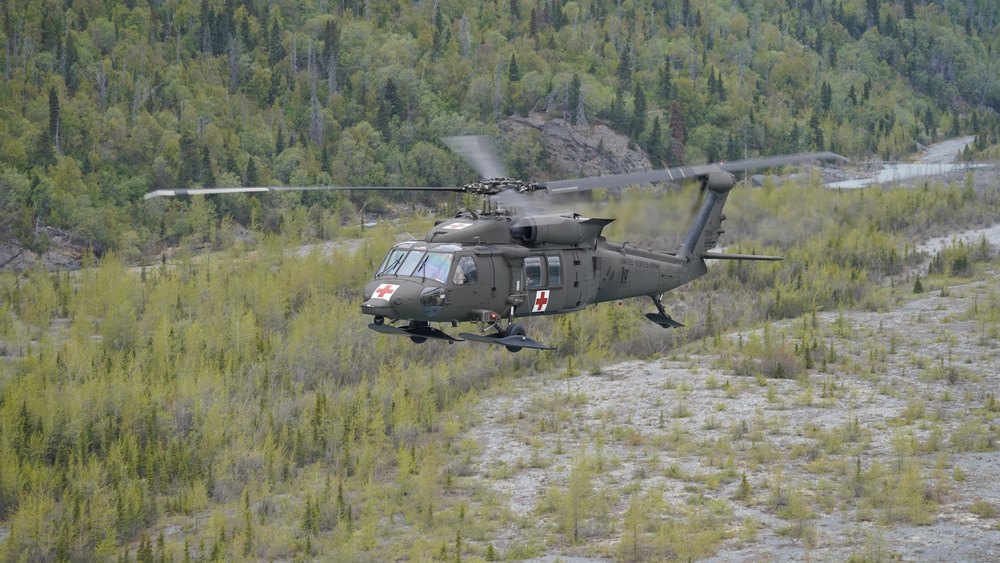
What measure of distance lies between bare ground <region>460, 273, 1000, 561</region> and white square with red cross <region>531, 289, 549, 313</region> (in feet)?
13.9

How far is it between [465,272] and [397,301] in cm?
132

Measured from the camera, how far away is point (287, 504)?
81.2ft

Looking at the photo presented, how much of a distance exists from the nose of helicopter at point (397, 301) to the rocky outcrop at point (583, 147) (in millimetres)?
35169

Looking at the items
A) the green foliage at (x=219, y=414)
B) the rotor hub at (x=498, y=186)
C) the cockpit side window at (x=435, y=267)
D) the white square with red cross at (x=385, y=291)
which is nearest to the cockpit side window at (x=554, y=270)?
the rotor hub at (x=498, y=186)

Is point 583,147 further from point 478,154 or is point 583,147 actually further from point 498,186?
point 498,186

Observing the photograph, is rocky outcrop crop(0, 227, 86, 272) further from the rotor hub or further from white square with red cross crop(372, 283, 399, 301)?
white square with red cross crop(372, 283, 399, 301)

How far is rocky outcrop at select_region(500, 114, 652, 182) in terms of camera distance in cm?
5541

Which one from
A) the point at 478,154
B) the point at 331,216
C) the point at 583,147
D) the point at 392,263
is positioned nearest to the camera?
the point at 392,263

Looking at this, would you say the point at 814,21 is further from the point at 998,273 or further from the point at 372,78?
the point at 998,273

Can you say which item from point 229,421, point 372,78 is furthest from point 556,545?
point 372,78

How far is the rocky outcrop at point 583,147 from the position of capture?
5541cm

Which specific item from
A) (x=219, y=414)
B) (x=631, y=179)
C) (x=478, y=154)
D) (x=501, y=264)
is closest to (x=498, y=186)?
(x=478, y=154)

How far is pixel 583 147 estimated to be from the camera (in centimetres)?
5619

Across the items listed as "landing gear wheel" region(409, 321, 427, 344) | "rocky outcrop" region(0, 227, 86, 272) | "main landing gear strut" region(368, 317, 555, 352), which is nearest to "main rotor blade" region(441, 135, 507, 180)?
"main landing gear strut" region(368, 317, 555, 352)
